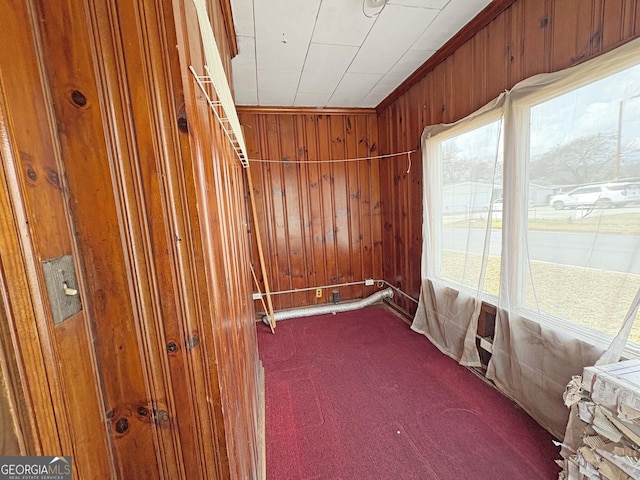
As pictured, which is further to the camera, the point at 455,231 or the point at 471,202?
the point at 455,231

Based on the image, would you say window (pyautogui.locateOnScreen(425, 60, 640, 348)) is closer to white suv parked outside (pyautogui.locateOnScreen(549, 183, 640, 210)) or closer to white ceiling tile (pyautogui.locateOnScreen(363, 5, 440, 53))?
white suv parked outside (pyautogui.locateOnScreen(549, 183, 640, 210))

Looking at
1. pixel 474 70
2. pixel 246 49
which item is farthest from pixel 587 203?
pixel 246 49

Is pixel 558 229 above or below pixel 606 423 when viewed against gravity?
above

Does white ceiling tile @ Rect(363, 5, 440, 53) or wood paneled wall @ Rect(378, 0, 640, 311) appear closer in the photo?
wood paneled wall @ Rect(378, 0, 640, 311)

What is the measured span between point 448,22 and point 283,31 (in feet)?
3.80

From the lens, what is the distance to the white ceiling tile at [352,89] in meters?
2.65

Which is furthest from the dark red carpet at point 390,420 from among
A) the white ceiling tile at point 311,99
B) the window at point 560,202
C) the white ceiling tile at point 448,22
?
the white ceiling tile at point 311,99

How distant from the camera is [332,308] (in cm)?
349

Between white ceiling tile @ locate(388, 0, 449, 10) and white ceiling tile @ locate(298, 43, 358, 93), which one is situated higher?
white ceiling tile @ locate(298, 43, 358, 93)

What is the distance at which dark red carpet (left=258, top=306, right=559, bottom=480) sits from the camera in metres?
1.41

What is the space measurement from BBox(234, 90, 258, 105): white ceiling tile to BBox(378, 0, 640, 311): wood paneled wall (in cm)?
155

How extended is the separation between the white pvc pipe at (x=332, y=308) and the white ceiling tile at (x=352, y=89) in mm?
2446

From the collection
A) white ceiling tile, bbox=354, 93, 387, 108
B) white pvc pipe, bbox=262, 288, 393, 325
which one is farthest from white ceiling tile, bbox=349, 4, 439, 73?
white pvc pipe, bbox=262, 288, 393, 325

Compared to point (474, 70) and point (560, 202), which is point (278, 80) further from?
point (560, 202)
